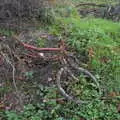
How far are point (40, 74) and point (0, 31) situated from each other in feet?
3.81

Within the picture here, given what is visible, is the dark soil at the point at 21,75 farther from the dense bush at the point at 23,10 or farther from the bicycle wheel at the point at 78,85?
the dense bush at the point at 23,10

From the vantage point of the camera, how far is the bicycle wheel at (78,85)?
5086 mm

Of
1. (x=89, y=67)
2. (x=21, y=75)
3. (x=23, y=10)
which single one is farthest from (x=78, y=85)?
(x=23, y=10)

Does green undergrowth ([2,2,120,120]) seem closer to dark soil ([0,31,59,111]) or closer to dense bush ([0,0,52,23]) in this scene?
dark soil ([0,31,59,111])

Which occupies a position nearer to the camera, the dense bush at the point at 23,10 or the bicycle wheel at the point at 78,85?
the bicycle wheel at the point at 78,85

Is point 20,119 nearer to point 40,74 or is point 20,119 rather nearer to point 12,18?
point 40,74

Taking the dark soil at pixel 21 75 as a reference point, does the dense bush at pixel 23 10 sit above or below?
above

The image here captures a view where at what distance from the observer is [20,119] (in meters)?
4.79

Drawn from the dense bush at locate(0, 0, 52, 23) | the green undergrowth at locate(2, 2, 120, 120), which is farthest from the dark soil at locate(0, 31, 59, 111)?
the dense bush at locate(0, 0, 52, 23)

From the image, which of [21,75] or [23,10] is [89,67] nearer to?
[21,75]

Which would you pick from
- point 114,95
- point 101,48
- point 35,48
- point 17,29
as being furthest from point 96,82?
point 17,29

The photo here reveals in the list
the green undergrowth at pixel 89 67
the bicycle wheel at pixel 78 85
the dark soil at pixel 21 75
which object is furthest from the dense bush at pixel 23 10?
the bicycle wheel at pixel 78 85

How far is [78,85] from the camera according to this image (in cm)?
521

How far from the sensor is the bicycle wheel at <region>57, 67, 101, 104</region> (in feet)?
16.7
